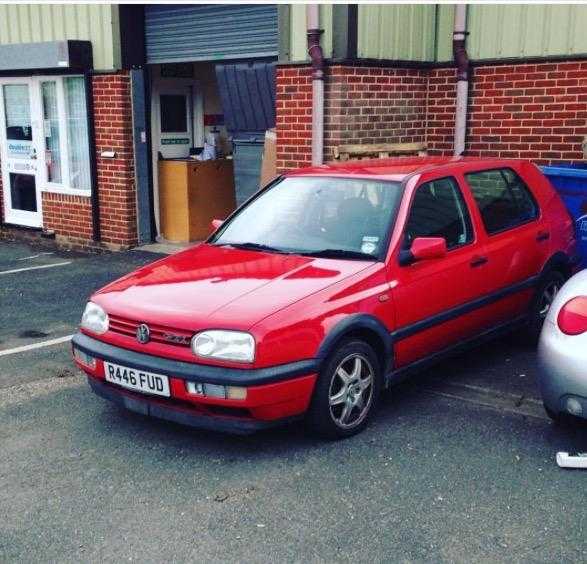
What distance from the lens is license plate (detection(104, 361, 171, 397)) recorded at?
4355 millimetres

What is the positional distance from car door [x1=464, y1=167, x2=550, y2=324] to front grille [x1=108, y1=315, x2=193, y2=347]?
7.63 feet

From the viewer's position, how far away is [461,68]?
29.9ft

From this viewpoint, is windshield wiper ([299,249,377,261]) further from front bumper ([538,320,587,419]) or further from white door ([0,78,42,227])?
white door ([0,78,42,227])

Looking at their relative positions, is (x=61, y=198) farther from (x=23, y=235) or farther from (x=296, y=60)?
(x=296, y=60)

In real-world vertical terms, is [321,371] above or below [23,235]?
above

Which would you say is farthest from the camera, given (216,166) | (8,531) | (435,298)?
(216,166)

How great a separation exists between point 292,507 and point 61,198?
8.90 meters

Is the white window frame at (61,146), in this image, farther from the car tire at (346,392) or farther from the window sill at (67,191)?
the car tire at (346,392)

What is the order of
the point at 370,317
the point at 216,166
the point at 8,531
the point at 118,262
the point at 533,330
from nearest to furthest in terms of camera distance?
the point at 8,531
the point at 370,317
the point at 533,330
the point at 118,262
the point at 216,166

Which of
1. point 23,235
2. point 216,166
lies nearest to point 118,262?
point 216,166

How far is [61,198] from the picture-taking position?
11820mm

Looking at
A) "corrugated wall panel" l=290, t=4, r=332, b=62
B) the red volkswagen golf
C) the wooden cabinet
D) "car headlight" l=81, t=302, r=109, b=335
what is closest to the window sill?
the wooden cabinet

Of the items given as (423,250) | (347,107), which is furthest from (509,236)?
(347,107)

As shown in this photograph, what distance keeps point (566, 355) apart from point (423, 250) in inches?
41.6
